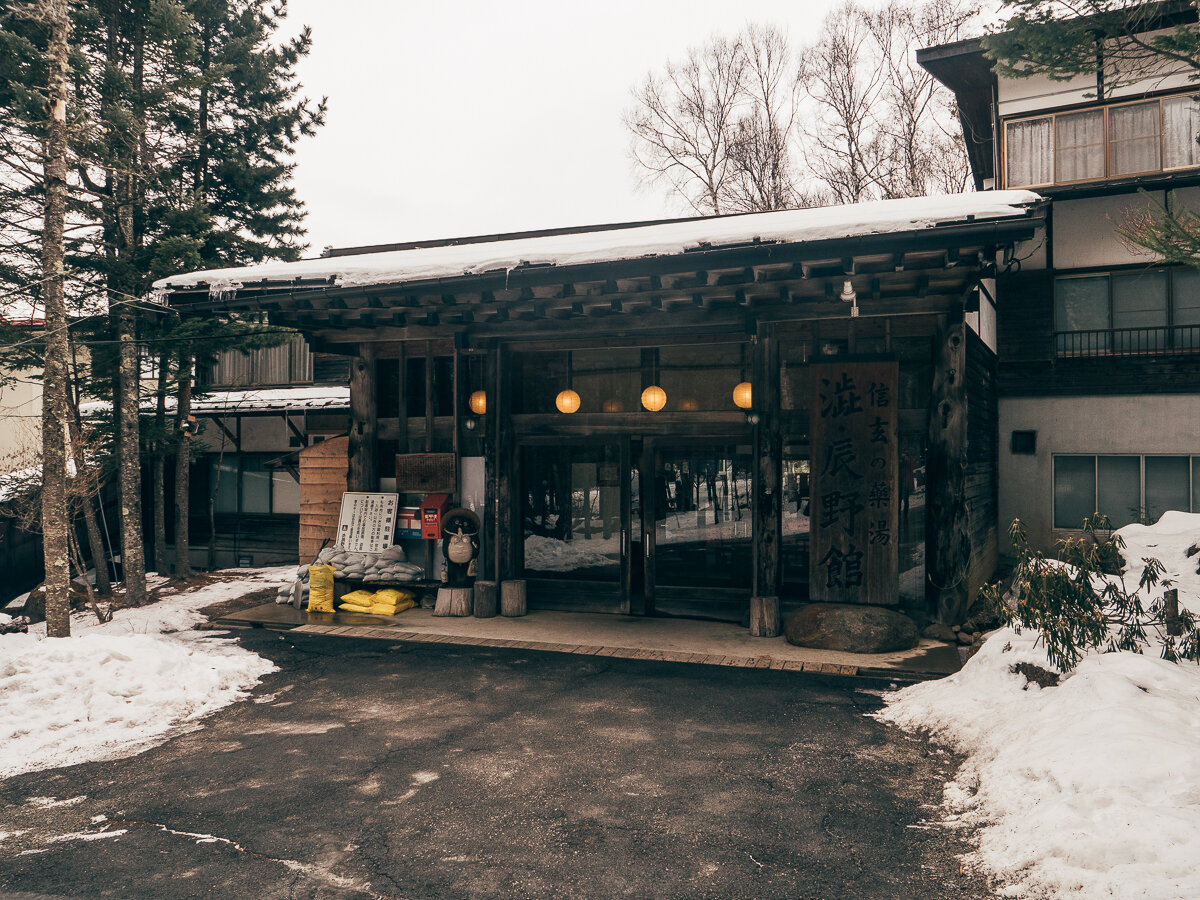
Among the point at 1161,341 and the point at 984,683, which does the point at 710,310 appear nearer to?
the point at 984,683

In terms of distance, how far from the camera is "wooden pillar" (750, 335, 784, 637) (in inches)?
350

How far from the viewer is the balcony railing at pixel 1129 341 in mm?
12984

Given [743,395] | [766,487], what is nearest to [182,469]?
[743,395]

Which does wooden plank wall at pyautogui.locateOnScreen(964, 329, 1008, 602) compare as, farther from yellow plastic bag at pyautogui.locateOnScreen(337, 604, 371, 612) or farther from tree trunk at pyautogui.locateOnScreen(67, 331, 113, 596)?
tree trunk at pyautogui.locateOnScreen(67, 331, 113, 596)

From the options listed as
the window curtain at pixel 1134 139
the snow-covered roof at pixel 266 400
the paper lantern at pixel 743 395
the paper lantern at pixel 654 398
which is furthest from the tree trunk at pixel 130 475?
the window curtain at pixel 1134 139

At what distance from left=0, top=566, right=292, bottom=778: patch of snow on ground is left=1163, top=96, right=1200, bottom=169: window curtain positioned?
1660 cm

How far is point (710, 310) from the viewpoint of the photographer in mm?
9188

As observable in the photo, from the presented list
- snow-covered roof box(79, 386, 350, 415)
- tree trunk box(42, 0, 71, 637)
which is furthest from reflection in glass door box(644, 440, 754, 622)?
snow-covered roof box(79, 386, 350, 415)

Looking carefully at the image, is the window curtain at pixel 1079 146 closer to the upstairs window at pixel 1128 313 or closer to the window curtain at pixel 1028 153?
the window curtain at pixel 1028 153

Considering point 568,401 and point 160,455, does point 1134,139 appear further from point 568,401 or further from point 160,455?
point 160,455

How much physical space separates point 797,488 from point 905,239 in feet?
11.5

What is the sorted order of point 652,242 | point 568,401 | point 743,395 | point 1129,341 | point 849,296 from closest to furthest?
point 849,296 < point 652,242 < point 743,395 < point 568,401 < point 1129,341

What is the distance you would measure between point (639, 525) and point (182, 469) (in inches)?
399

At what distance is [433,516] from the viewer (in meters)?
10.5
